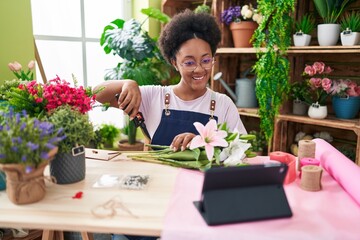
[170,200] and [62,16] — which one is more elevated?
[62,16]

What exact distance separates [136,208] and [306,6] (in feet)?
8.78

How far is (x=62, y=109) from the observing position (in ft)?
3.51

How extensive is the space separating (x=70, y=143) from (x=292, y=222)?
679mm

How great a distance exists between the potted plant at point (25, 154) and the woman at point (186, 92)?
77 cm

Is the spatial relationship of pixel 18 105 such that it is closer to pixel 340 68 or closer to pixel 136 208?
pixel 136 208

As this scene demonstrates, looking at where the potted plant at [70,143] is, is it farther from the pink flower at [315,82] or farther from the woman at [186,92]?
the pink flower at [315,82]

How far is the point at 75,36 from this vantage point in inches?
135

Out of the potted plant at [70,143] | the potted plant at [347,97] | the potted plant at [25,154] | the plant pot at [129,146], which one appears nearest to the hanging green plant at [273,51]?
the potted plant at [347,97]

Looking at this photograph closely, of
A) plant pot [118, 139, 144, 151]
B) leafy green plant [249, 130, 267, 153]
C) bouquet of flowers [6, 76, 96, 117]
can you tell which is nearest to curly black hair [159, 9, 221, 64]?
bouquet of flowers [6, 76, 96, 117]

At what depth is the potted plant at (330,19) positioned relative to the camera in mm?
2549

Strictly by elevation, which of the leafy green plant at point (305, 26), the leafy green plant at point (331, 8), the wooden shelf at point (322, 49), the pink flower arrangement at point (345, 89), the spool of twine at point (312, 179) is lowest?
the spool of twine at point (312, 179)

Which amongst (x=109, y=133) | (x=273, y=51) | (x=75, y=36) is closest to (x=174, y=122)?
(x=273, y=51)

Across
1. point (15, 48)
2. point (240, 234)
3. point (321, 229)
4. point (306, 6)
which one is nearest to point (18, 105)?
point (240, 234)

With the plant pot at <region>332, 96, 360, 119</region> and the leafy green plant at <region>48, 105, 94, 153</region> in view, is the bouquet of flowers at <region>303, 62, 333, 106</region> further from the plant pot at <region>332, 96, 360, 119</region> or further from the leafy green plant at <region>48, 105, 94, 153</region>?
the leafy green plant at <region>48, 105, 94, 153</region>
